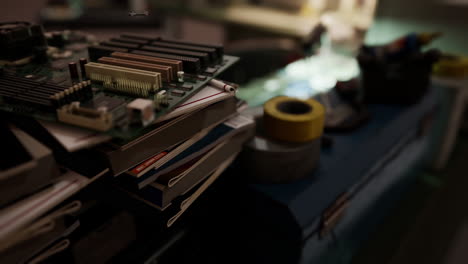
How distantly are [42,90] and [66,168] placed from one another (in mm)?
152

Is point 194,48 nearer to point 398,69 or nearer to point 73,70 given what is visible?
point 73,70

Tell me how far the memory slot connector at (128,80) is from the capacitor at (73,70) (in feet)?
0.14

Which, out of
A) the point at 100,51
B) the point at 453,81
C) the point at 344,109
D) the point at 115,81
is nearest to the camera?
the point at 115,81

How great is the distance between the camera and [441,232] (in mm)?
1521

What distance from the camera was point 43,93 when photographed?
2.08 ft

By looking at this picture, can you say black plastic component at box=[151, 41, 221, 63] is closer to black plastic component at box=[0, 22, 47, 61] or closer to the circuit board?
the circuit board

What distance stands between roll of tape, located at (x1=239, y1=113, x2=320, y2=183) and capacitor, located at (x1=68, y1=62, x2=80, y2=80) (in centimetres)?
42

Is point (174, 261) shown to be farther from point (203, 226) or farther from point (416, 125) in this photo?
point (416, 125)

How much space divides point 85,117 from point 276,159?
47 centimetres

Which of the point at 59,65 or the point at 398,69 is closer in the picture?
the point at 59,65

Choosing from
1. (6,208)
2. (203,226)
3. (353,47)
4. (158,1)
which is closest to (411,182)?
(353,47)

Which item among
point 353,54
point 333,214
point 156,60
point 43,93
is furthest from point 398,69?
point 43,93

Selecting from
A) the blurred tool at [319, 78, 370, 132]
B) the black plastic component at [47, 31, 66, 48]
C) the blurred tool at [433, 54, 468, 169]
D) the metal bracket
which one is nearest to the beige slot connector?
the black plastic component at [47, 31, 66, 48]

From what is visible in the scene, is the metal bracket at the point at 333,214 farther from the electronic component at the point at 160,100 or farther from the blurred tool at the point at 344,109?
the electronic component at the point at 160,100
